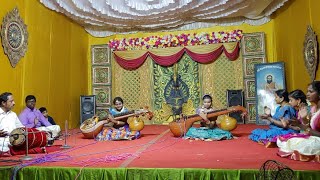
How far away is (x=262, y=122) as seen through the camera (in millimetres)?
8133

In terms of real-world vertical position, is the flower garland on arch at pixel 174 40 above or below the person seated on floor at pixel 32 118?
above

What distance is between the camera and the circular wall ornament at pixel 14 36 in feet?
19.1

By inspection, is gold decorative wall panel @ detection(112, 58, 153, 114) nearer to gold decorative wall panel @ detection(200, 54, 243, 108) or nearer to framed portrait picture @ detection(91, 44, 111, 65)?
framed portrait picture @ detection(91, 44, 111, 65)

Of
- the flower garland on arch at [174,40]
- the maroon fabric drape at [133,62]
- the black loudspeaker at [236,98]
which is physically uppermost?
the flower garland on arch at [174,40]

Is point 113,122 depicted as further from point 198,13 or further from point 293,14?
point 293,14

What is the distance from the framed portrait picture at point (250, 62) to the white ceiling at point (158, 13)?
102 cm

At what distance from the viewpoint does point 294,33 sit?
702 centimetres

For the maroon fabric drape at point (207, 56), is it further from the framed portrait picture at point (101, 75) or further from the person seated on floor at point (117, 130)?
the person seated on floor at point (117, 130)

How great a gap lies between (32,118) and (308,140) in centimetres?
463

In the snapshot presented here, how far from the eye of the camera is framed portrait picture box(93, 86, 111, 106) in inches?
377

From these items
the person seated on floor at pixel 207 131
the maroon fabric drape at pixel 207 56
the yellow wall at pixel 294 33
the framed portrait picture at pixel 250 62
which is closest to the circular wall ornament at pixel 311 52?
the yellow wall at pixel 294 33

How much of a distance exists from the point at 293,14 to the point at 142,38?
428 cm

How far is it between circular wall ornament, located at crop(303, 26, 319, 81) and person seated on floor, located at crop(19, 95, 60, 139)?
4.89 meters

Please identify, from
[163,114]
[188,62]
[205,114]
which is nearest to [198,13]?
[188,62]
